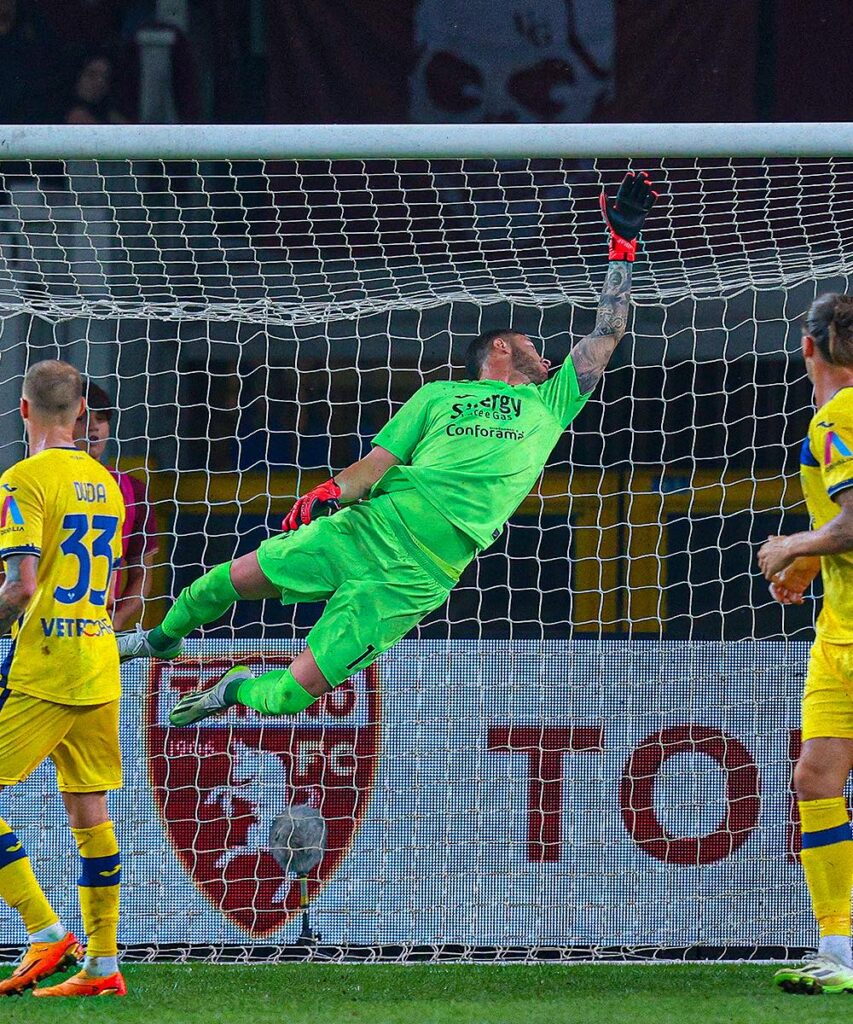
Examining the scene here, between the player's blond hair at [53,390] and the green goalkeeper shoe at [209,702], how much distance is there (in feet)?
3.38

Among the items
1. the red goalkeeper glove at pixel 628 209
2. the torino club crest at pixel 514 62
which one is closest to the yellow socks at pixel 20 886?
the red goalkeeper glove at pixel 628 209

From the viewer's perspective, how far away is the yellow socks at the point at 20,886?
4.20m

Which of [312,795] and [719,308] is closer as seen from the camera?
[312,795]

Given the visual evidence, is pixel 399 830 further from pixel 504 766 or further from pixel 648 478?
pixel 648 478

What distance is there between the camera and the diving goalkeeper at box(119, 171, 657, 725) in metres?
4.71

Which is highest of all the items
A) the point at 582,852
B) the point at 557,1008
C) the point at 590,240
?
the point at 590,240

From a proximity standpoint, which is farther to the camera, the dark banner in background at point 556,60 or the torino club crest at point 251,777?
the dark banner in background at point 556,60

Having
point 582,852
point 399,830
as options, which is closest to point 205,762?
point 399,830

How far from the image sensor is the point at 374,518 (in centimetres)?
480

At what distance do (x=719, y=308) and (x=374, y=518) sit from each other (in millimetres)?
2280

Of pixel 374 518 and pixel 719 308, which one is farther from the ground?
pixel 719 308

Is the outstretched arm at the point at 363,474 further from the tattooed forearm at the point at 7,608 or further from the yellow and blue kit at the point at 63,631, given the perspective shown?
the tattooed forearm at the point at 7,608

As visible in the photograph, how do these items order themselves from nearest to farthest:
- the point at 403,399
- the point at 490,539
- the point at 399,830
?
the point at 490,539
the point at 399,830
the point at 403,399

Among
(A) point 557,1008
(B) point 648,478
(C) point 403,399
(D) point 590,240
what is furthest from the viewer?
(D) point 590,240
